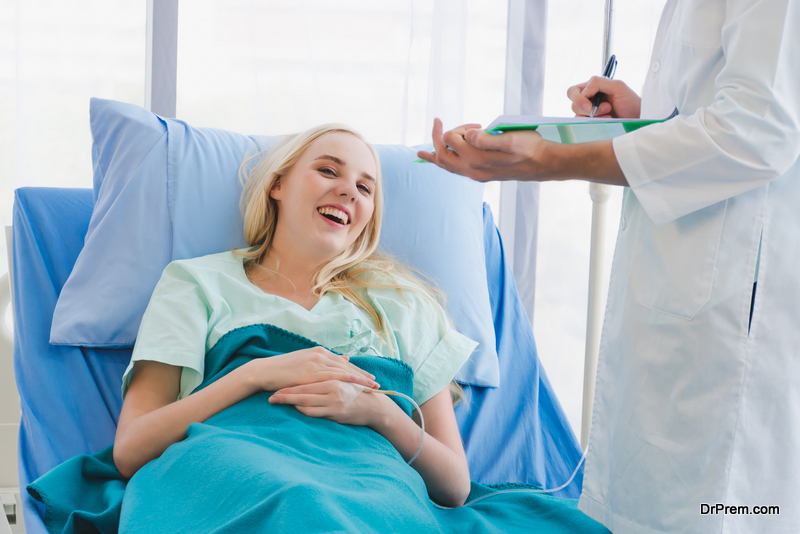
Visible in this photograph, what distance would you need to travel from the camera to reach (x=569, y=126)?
955 mm

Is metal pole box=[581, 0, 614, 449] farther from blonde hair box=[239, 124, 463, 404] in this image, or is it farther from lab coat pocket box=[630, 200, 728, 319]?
lab coat pocket box=[630, 200, 728, 319]

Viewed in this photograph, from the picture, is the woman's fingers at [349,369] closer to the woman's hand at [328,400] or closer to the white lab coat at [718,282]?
the woman's hand at [328,400]

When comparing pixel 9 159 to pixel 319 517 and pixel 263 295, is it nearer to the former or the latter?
pixel 263 295

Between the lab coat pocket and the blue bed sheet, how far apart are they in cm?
58

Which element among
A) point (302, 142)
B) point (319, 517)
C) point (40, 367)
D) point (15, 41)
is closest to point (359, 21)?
point (302, 142)

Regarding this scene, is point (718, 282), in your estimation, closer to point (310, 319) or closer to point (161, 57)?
point (310, 319)

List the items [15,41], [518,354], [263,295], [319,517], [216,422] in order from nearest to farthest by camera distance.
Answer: [319,517] → [216,422] → [263,295] → [518,354] → [15,41]

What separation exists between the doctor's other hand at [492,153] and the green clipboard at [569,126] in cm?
1

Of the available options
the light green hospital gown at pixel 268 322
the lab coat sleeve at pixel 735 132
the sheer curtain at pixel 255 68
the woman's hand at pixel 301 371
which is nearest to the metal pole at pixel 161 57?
the sheer curtain at pixel 255 68

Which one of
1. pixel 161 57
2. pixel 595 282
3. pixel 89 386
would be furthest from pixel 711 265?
pixel 161 57

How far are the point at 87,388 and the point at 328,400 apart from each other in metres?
0.54

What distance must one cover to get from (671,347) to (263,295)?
2.39 feet

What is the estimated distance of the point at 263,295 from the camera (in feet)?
4.32

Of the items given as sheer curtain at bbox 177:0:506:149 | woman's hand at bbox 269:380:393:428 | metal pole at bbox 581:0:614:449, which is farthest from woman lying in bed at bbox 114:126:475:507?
sheer curtain at bbox 177:0:506:149
